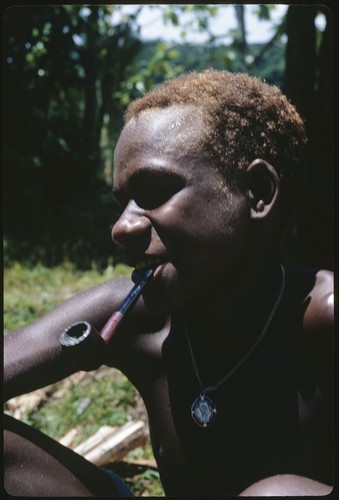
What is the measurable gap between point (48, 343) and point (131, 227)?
475mm

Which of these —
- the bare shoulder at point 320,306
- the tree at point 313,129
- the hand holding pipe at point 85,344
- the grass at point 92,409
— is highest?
the hand holding pipe at point 85,344

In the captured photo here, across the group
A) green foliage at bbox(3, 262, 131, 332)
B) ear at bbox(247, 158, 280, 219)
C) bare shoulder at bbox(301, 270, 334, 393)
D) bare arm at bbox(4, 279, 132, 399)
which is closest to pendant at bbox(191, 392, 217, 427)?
bare shoulder at bbox(301, 270, 334, 393)

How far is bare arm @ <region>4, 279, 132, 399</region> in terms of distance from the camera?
1.58 meters

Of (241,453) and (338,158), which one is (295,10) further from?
(241,453)

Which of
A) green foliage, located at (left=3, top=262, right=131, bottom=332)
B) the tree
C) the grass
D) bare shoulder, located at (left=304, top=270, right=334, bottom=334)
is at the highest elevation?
bare shoulder, located at (left=304, top=270, right=334, bottom=334)

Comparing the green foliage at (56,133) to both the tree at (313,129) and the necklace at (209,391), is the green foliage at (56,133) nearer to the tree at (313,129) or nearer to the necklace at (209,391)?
the tree at (313,129)

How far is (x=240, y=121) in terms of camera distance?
4.50ft

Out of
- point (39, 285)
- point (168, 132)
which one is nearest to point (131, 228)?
point (168, 132)

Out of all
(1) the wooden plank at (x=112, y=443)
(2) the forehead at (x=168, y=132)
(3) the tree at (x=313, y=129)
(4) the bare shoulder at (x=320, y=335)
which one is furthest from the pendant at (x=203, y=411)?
(3) the tree at (x=313, y=129)

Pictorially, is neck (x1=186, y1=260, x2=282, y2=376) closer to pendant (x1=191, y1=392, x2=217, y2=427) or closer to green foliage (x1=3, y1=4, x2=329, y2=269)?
pendant (x1=191, y1=392, x2=217, y2=427)

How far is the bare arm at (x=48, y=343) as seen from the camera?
5.18ft

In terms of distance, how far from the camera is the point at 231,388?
1.42 meters

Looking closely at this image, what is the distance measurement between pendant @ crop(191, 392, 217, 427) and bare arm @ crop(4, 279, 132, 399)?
339 millimetres

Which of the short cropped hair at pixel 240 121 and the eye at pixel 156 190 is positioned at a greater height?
the short cropped hair at pixel 240 121
